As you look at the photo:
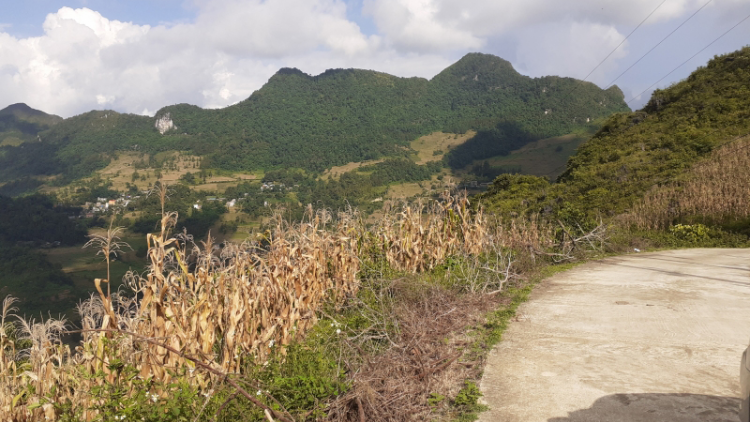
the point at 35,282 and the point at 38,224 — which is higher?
the point at 38,224

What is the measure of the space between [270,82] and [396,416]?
165042 mm

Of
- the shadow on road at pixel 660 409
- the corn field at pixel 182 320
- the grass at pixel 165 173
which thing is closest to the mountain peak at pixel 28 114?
the grass at pixel 165 173

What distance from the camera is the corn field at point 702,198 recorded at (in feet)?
43.0

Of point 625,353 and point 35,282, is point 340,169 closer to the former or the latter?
point 35,282

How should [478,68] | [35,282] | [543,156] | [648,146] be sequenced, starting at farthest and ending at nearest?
A: [478,68] → [543,156] → [35,282] → [648,146]

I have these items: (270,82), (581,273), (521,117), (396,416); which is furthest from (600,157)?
(270,82)

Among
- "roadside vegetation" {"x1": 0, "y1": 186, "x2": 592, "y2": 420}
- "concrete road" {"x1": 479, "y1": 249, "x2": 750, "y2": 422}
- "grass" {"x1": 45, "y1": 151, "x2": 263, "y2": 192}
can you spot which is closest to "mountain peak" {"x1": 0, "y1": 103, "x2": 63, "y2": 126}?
"grass" {"x1": 45, "y1": 151, "x2": 263, "y2": 192}

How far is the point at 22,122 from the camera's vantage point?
544ft

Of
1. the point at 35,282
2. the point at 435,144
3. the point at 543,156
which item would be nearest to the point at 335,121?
the point at 435,144

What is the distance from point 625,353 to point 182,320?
4.32m

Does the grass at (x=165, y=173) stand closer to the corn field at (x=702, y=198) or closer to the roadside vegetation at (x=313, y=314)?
the corn field at (x=702, y=198)

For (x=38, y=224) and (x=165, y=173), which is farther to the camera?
(x=165, y=173)

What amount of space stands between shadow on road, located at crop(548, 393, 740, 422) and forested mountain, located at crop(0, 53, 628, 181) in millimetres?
90216

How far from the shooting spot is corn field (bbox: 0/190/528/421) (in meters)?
3.91
